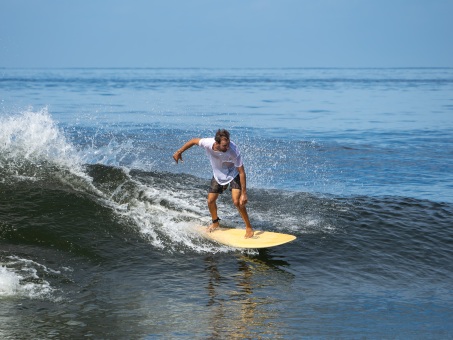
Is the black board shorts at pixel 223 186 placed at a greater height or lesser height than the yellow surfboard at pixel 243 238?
greater

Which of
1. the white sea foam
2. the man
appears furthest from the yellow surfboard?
the white sea foam

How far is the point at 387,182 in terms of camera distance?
57.1ft

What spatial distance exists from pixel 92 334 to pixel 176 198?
614cm

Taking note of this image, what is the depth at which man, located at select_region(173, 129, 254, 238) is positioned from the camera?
9.81 meters

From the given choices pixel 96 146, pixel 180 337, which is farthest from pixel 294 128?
pixel 180 337

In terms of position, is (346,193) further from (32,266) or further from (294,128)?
(294,128)

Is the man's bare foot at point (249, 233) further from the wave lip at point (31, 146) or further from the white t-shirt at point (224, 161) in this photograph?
the wave lip at point (31, 146)

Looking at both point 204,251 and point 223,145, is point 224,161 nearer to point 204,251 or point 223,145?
point 223,145

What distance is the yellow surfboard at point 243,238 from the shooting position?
9.97 meters

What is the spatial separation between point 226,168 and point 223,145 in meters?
0.66

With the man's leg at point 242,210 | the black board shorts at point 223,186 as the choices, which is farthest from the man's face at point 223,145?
the man's leg at point 242,210

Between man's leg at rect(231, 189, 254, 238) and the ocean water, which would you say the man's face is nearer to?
man's leg at rect(231, 189, 254, 238)

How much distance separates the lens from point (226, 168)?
1020 cm

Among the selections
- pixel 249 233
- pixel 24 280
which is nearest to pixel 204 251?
pixel 249 233
